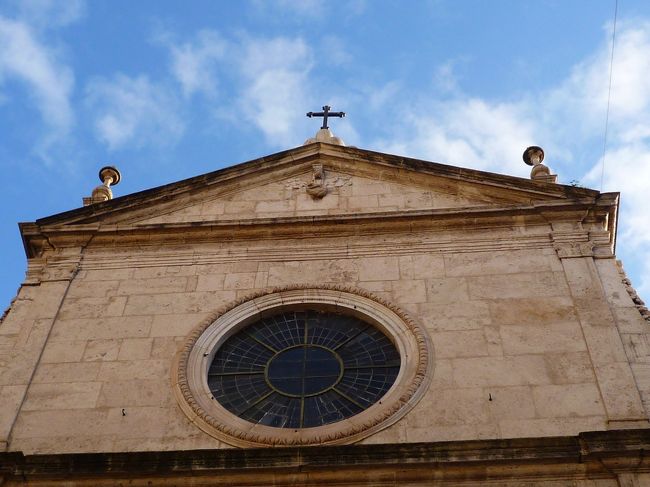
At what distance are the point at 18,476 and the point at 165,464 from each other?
1.57 metres

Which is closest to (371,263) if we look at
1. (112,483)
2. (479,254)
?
(479,254)

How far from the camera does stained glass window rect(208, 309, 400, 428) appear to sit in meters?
11.5

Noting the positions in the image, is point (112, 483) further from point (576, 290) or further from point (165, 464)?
point (576, 290)

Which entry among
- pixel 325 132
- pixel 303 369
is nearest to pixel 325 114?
pixel 325 132

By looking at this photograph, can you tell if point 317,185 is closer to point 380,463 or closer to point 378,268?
point 378,268

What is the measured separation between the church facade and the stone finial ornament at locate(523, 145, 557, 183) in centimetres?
7

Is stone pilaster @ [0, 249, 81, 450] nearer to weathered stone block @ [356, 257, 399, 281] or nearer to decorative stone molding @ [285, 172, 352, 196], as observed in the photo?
decorative stone molding @ [285, 172, 352, 196]

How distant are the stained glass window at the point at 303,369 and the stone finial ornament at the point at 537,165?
425cm

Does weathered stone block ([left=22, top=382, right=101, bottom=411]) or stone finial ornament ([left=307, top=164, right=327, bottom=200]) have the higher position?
stone finial ornament ([left=307, top=164, right=327, bottom=200])

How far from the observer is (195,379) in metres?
11.8

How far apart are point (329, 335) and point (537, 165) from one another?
16.2 feet

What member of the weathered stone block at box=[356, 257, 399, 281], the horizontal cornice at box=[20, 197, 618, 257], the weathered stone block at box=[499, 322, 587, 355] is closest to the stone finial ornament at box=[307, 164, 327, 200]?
the horizontal cornice at box=[20, 197, 618, 257]

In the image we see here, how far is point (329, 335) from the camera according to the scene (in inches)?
498

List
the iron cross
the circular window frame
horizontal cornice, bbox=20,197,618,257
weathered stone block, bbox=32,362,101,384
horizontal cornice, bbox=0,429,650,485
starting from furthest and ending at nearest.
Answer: the iron cross → horizontal cornice, bbox=20,197,618,257 → weathered stone block, bbox=32,362,101,384 → the circular window frame → horizontal cornice, bbox=0,429,650,485
